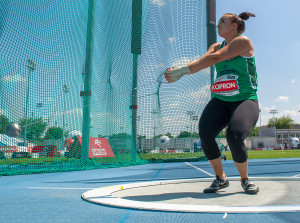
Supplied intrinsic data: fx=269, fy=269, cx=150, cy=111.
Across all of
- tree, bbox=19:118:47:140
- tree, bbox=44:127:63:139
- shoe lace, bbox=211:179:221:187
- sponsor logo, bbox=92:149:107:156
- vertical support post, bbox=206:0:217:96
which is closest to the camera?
shoe lace, bbox=211:179:221:187

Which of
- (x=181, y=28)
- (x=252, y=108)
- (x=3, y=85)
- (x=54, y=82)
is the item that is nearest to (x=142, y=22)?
(x=181, y=28)

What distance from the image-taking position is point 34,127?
7.26m

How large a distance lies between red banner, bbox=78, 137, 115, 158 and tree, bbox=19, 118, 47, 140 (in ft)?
5.11

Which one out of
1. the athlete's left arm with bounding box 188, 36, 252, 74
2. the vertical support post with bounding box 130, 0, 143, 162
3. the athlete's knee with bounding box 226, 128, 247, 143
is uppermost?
the vertical support post with bounding box 130, 0, 143, 162

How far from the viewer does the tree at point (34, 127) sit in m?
7.06

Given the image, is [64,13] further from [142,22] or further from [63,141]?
[63,141]

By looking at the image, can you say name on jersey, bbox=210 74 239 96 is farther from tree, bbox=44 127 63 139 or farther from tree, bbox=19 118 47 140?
tree, bbox=44 127 63 139

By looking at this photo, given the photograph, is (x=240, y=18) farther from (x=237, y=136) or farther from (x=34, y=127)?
(x=34, y=127)

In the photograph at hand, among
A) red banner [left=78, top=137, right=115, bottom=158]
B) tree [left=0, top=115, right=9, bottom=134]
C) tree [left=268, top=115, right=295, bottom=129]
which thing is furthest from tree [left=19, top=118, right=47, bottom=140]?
tree [left=268, top=115, right=295, bottom=129]

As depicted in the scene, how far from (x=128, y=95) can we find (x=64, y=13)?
3028 millimetres

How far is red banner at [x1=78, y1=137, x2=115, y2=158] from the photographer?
9.06 meters

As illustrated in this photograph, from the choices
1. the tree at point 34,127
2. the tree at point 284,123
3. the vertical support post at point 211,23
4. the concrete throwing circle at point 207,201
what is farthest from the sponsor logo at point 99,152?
the tree at point 284,123

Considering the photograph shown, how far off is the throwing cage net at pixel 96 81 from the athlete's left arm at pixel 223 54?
5279 millimetres

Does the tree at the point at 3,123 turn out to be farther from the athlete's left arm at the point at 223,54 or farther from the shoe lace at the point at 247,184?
the shoe lace at the point at 247,184
